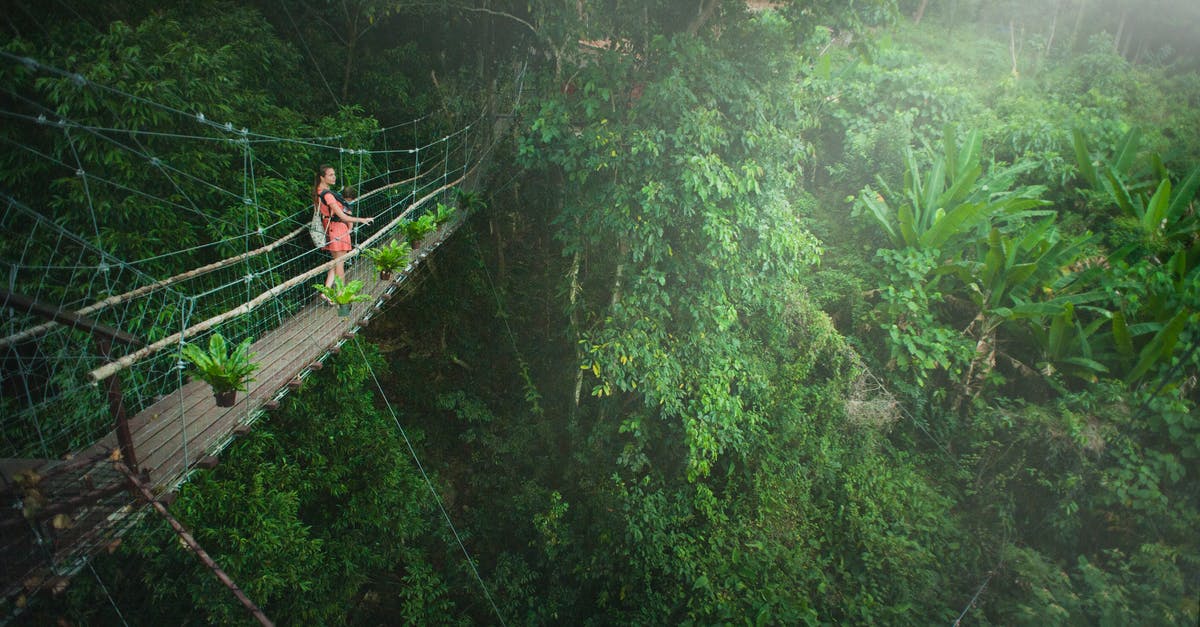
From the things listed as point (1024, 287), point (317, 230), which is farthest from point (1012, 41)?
point (317, 230)

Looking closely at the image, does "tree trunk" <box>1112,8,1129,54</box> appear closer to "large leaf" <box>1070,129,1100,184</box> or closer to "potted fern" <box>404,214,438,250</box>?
"large leaf" <box>1070,129,1100,184</box>

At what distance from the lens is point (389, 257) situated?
3184 millimetres

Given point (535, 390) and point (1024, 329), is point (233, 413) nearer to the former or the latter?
point (535, 390)

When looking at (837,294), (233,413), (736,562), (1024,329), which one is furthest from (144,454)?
(1024,329)

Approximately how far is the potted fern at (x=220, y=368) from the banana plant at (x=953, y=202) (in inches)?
187

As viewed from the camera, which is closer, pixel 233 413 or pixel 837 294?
pixel 233 413

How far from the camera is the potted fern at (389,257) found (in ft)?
10.4

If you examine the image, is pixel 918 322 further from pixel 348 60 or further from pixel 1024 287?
pixel 348 60

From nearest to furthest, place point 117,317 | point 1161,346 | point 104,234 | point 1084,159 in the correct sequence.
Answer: point 104,234 → point 117,317 → point 1161,346 → point 1084,159

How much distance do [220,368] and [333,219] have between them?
4.92 ft

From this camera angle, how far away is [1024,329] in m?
4.78

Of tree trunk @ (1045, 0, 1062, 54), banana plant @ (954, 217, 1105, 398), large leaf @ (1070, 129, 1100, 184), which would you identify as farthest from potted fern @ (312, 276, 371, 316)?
tree trunk @ (1045, 0, 1062, 54)

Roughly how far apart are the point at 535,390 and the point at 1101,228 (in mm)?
4941

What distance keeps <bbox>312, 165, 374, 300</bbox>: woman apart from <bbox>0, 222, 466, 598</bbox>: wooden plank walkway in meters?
0.46
